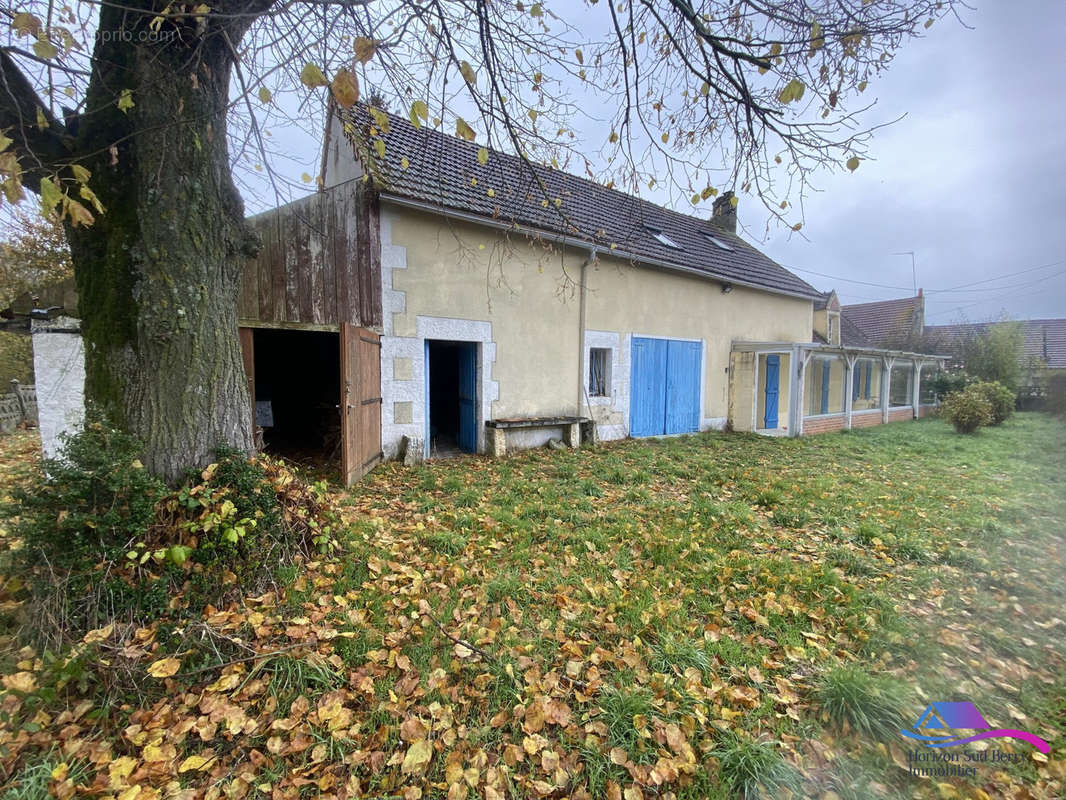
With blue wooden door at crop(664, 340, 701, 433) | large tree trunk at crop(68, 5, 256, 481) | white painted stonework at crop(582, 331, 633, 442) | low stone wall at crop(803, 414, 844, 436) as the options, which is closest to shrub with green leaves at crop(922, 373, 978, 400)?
low stone wall at crop(803, 414, 844, 436)

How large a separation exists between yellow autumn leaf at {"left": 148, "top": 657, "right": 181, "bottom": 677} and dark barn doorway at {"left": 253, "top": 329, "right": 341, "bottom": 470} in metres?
5.95

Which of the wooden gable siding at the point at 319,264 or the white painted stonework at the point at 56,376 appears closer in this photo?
the white painted stonework at the point at 56,376

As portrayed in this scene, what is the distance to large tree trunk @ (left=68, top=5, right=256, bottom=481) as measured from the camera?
2.65 m

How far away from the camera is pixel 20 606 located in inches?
92.8

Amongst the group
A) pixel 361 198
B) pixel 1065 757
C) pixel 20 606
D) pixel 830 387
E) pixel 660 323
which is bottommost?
pixel 1065 757

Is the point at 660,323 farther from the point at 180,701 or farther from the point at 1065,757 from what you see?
the point at 180,701

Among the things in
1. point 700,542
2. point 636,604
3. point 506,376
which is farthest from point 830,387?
point 636,604

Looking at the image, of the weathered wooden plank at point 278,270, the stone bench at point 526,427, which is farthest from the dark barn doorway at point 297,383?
the stone bench at point 526,427

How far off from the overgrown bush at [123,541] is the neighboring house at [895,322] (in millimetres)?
24053

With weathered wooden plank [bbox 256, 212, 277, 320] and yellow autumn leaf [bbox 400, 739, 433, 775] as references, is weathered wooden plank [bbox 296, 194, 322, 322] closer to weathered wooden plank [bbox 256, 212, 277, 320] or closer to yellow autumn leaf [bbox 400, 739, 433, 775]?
weathered wooden plank [bbox 256, 212, 277, 320]

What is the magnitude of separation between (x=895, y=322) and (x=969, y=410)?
522 inches

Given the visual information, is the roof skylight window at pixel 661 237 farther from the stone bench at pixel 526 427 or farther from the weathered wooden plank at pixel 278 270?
the weathered wooden plank at pixel 278 270

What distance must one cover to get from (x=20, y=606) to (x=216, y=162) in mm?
2828

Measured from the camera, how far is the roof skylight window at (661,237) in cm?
1062
